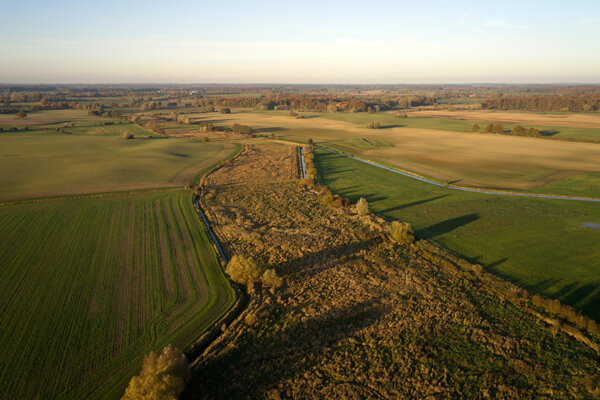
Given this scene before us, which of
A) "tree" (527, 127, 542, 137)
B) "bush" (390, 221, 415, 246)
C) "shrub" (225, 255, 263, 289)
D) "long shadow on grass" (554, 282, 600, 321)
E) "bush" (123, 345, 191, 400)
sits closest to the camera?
"bush" (123, 345, 191, 400)

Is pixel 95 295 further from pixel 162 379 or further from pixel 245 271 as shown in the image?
pixel 162 379

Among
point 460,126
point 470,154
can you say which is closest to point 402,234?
point 470,154

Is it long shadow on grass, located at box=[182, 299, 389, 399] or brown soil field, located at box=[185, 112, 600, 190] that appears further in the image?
brown soil field, located at box=[185, 112, 600, 190]

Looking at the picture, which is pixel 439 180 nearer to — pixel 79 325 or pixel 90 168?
pixel 79 325

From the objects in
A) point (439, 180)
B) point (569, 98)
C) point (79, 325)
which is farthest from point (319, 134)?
point (569, 98)

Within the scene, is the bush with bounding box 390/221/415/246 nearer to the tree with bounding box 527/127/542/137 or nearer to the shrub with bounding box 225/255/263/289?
the shrub with bounding box 225/255/263/289

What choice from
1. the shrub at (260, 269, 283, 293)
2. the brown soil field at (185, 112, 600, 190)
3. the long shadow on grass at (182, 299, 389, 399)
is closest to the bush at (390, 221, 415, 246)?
the long shadow on grass at (182, 299, 389, 399)

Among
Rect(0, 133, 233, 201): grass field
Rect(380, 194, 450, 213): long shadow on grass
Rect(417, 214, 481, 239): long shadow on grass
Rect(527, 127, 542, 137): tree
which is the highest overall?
Rect(527, 127, 542, 137): tree
